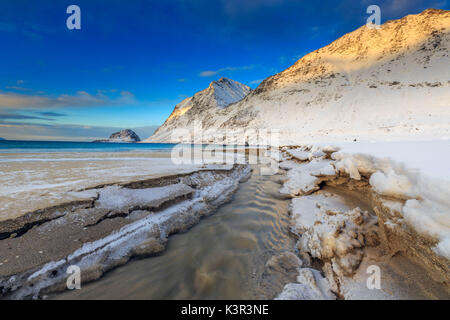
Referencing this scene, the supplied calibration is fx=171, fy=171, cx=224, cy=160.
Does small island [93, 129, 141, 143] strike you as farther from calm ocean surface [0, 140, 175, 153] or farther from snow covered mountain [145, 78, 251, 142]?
calm ocean surface [0, 140, 175, 153]

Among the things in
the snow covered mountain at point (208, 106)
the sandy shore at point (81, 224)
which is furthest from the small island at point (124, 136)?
the sandy shore at point (81, 224)

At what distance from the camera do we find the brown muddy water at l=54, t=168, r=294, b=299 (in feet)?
7.24

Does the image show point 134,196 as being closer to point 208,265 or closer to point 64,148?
point 208,265

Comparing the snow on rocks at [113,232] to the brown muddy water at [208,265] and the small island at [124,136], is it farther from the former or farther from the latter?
the small island at [124,136]

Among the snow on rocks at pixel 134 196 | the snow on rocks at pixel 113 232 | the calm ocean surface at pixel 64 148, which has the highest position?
the calm ocean surface at pixel 64 148

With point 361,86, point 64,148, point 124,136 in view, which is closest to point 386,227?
point 64,148

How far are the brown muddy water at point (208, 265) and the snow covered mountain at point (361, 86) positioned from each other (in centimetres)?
2639

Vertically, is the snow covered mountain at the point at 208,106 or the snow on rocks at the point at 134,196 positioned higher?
the snow covered mountain at the point at 208,106

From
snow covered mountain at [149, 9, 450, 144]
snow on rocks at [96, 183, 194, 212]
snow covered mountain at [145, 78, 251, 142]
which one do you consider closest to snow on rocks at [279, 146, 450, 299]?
snow on rocks at [96, 183, 194, 212]

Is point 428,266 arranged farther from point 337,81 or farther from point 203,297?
point 337,81

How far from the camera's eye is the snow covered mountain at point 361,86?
3384cm
